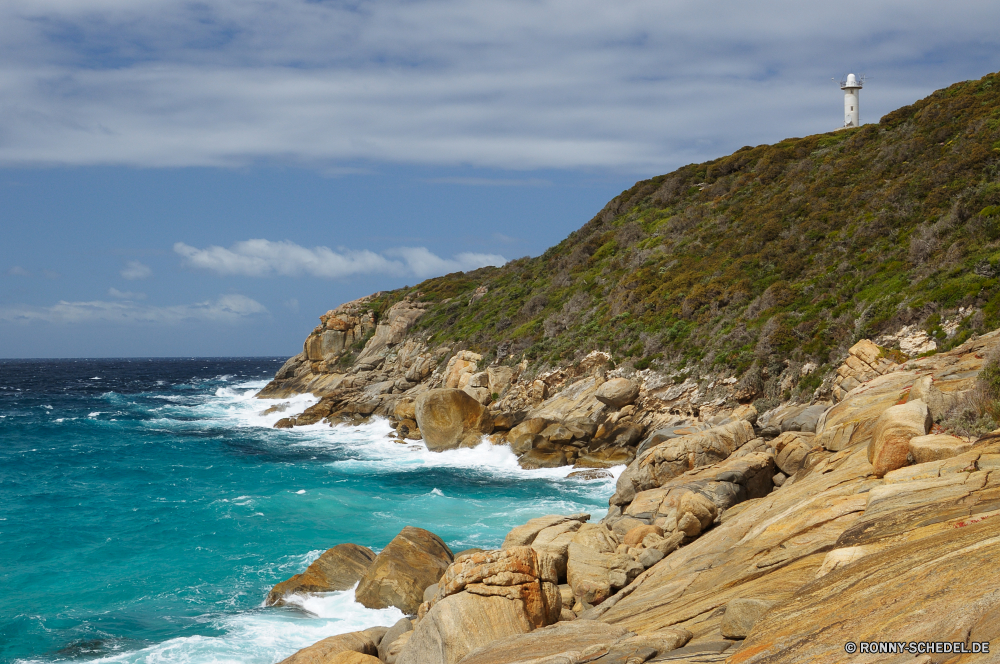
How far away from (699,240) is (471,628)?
38.5m

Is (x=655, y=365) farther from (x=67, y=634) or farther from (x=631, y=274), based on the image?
(x=67, y=634)

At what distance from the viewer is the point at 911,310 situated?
78.4ft

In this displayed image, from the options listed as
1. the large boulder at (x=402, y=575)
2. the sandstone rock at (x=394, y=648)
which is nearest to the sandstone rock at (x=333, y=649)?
the sandstone rock at (x=394, y=648)

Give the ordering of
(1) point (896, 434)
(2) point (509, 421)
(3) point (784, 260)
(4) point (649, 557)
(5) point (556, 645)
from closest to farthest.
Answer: (5) point (556, 645), (1) point (896, 434), (4) point (649, 557), (3) point (784, 260), (2) point (509, 421)

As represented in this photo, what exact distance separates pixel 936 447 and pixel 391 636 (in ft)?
36.8

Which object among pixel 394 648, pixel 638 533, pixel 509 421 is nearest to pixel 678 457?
pixel 638 533

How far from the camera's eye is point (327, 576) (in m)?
18.3

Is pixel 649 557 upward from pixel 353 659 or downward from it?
upward

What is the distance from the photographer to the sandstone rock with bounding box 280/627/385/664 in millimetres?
13117

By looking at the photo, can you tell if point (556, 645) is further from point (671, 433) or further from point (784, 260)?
point (784, 260)

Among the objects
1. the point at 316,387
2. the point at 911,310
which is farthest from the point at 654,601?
the point at 316,387

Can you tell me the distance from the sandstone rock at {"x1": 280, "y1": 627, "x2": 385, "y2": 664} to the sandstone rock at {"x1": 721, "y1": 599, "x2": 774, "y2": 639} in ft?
26.3

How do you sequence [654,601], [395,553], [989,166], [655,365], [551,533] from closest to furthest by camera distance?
[654,601] < [551,533] < [395,553] < [989,166] < [655,365]

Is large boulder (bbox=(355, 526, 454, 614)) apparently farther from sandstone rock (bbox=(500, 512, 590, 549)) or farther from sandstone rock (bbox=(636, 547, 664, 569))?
sandstone rock (bbox=(636, 547, 664, 569))
